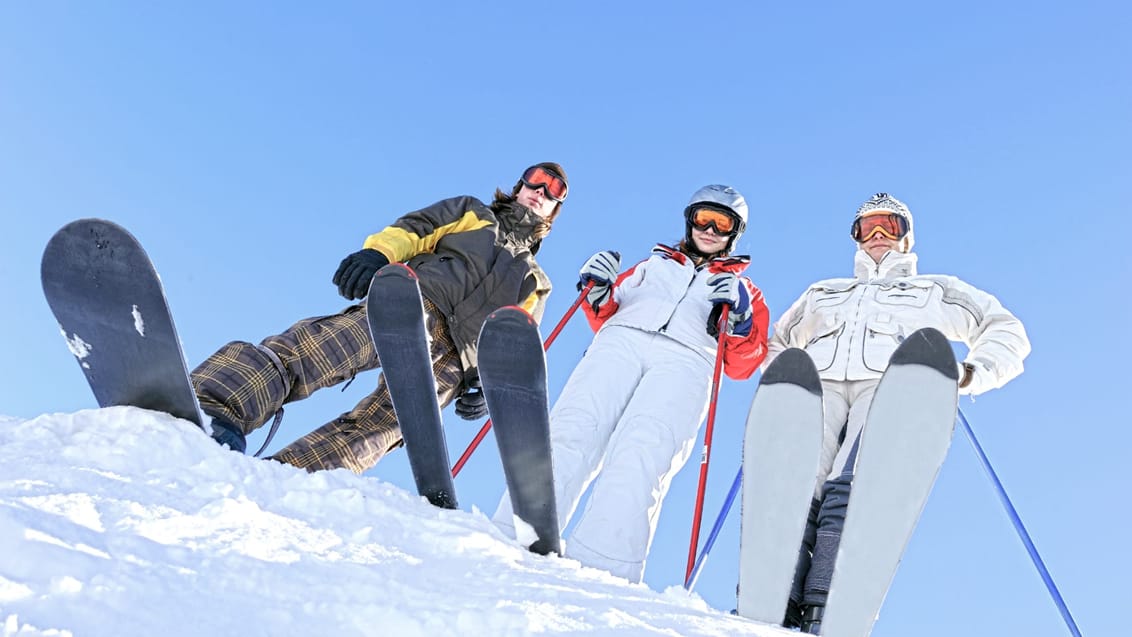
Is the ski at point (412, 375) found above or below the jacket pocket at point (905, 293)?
below

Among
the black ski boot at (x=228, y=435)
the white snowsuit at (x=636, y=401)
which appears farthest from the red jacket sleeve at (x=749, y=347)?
the black ski boot at (x=228, y=435)

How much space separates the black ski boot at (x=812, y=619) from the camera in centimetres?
309

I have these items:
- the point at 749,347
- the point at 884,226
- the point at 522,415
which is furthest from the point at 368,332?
the point at 884,226

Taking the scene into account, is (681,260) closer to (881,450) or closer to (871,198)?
(871,198)

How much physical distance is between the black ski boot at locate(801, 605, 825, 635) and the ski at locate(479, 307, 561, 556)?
0.86 meters

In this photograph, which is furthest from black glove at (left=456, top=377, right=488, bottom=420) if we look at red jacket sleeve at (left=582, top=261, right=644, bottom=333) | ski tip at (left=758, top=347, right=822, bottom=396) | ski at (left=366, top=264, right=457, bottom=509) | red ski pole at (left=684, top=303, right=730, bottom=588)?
ski tip at (left=758, top=347, right=822, bottom=396)

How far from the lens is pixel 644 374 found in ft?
14.3

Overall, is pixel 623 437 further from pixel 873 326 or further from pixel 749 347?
pixel 873 326

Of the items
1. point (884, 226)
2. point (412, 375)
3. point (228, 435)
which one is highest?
point (884, 226)

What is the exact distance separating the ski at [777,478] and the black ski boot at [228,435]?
1.82 m

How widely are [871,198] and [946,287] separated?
2.49ft

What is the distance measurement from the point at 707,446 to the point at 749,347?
1.95 feet

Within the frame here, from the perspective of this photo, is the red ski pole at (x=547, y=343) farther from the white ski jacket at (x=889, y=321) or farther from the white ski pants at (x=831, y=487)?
the white ski pants at (x=831, y=487)

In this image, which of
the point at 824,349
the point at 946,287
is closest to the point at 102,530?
the point at 824,349
